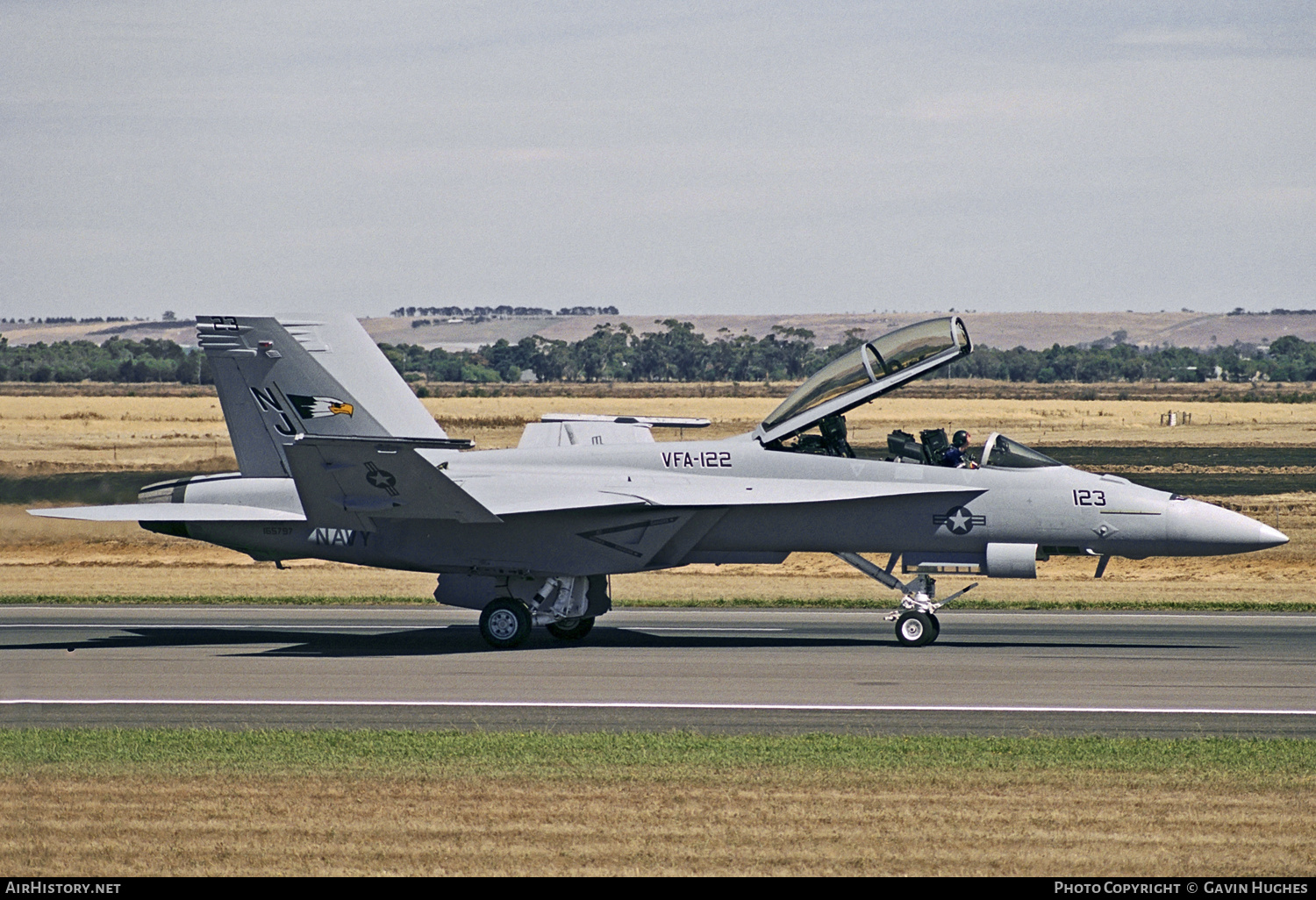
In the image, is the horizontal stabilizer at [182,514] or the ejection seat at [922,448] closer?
the ejection seat at [922,448]

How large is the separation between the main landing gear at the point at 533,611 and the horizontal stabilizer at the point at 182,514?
2935 millimetres

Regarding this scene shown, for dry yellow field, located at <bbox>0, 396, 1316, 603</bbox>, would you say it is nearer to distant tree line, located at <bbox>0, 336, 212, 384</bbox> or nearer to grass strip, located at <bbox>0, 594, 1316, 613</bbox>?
grass strip, located at <bbox>0, 594, 1316, 613</bbox>

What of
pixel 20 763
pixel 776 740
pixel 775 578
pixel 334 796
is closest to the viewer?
pixel 334 796

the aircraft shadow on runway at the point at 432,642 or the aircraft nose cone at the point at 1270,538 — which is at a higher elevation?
the aircraft nose cone at the point at 1270,538

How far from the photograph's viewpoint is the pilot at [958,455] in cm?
1978

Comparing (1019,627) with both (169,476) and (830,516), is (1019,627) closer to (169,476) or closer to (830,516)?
(830,516)

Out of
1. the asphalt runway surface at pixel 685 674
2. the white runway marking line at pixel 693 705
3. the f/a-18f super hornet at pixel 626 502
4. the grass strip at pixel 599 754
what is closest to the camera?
the grass strip at pixel 599 754

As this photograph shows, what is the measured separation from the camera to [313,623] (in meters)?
23.2

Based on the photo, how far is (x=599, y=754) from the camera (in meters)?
12.6

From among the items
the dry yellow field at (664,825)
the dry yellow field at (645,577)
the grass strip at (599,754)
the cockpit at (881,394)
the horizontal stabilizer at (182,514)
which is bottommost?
the dry yellow field at (645,577)

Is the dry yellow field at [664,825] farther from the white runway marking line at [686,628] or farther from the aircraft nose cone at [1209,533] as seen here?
the white runway marking line at [686,628]

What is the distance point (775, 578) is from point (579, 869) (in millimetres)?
21470

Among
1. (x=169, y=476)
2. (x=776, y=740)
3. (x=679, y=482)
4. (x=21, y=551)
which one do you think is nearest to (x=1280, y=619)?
(x=679, y=482)

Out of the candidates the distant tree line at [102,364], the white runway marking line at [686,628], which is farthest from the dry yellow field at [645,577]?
the distant tree line at [102,364]
